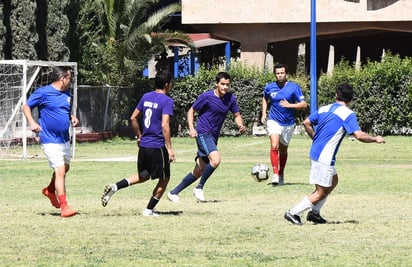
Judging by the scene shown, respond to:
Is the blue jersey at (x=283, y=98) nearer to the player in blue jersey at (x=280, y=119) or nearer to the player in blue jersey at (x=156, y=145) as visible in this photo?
the player in blue jersey at (x=280, y=119)

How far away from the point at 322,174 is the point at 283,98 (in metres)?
6.30

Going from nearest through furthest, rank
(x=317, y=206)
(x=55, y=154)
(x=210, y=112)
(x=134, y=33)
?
(x=317, y=206), (x=55, y=154), (x=210, y=112), (x=134, y=33)

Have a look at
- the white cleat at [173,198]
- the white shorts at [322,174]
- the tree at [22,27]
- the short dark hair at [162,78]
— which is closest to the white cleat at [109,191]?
the short dark hair at [162,78]

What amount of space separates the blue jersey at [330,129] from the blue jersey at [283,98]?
612cm

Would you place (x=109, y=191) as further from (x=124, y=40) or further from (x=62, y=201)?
(x=124, y=40)

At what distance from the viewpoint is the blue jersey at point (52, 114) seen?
14.2 meters

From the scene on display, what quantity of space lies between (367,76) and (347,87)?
24649 millimetres

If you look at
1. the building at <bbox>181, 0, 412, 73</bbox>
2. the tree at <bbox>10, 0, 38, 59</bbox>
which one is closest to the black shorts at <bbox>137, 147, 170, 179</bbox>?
the tree at <bbox>10, 0, 38, 59</bbox>

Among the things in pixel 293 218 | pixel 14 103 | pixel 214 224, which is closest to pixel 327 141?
pixel 293 218

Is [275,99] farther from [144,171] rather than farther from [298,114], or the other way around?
[298,114]

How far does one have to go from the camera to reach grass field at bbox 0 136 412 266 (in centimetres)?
1053

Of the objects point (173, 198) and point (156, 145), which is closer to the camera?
point (156, 145)

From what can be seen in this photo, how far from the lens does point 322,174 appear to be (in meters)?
12.8

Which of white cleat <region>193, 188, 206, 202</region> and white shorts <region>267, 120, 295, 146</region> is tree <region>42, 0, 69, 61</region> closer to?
white shorts <region>267, 120, 295, 146</region>
